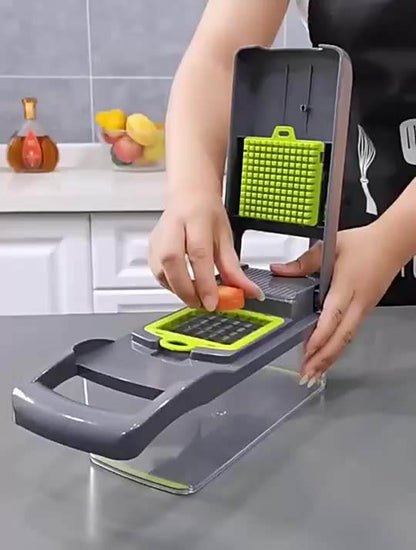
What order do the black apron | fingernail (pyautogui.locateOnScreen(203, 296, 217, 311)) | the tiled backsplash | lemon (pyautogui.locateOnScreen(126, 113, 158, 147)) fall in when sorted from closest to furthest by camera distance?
1. fingernail (pyautogui.locateOnScreen(203, 296, 217, 311))
2. the black apron
3. lemon (pyautogui.locateOnScreen(126, 113, 158, 147))
4. the tiled backsplash

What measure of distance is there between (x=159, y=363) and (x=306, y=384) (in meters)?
0.17

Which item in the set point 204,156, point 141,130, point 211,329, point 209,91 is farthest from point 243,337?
point 141,130

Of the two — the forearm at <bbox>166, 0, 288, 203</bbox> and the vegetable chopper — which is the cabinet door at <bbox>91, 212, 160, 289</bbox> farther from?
the vegetable chopper

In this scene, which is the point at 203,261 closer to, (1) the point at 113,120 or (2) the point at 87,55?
(1) the point at 113,120

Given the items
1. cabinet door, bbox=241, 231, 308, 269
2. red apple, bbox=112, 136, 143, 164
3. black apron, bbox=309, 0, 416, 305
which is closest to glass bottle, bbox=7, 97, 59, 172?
red apple, bbox=112, 136, 143, 164

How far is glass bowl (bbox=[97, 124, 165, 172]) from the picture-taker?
1762 mm

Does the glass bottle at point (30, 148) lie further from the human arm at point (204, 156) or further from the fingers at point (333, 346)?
the fingers at point (333, 346)

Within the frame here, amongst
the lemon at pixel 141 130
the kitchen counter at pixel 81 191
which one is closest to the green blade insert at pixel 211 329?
the kitchen counter at pixel 81 191

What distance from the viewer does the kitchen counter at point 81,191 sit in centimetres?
151

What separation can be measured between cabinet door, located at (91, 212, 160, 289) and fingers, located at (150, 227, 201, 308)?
93cm

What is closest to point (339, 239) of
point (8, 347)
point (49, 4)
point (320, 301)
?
point (320, 301)

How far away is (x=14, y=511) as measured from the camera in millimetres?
484

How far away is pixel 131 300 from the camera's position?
5.21ft

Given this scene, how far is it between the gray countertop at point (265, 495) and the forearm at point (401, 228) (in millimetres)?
109
